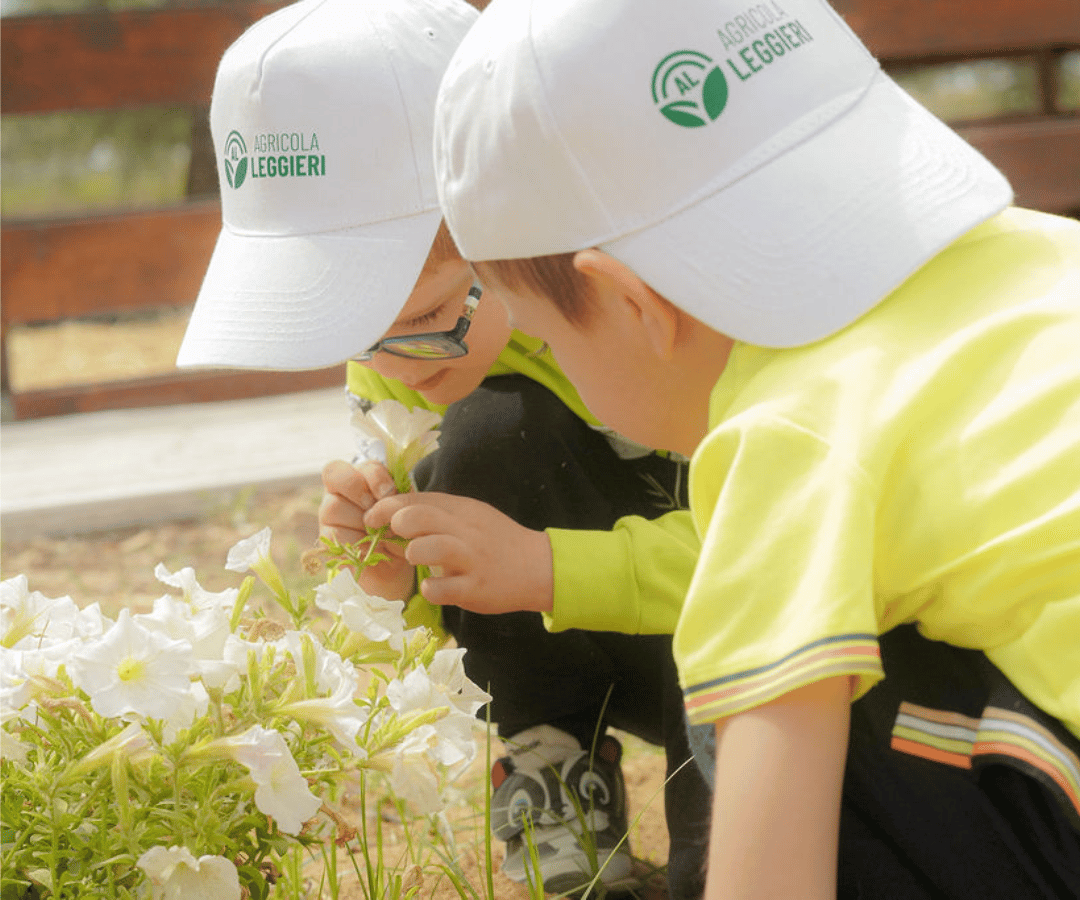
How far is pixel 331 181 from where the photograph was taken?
141 centimetres

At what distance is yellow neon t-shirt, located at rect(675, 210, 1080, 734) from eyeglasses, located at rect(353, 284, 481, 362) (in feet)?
1.89

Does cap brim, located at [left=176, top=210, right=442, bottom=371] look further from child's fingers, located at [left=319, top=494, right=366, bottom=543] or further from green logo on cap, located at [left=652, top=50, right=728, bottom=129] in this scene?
green logo on cap, located at [left=652, top=50, right=728, bottom=129]

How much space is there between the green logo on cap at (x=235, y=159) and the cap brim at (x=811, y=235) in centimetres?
57

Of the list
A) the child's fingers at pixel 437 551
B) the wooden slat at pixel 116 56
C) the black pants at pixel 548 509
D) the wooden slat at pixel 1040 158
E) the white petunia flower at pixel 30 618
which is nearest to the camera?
the white petunia flower at pixel 30 618

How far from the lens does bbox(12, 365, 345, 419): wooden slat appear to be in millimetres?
4309

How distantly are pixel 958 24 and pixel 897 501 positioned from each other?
15.2 feet

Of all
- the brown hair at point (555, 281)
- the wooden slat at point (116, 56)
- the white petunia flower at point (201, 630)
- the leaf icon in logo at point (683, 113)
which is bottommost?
the wooden slat at point (116, 56)

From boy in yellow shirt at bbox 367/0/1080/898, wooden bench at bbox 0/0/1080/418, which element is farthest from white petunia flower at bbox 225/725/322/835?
wooden bench at bbox 0/0/1080/418

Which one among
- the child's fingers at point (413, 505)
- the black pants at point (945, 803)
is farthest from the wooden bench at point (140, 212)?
the black pants at point (945, 803)

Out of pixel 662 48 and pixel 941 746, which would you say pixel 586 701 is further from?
pixel 662 48

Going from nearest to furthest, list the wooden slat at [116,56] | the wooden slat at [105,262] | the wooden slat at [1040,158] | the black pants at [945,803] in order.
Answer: the black pants at [945,803] → the wooden slat at [105,262] → the wooden slat at [116,56] → the wooden slat at [1040,158]

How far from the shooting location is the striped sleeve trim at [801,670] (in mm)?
854

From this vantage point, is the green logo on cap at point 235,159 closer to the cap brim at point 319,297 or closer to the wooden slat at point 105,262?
the cap brim at point 319,297

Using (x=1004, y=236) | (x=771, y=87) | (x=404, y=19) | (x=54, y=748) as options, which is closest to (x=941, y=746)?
(x=1004, y=236)
